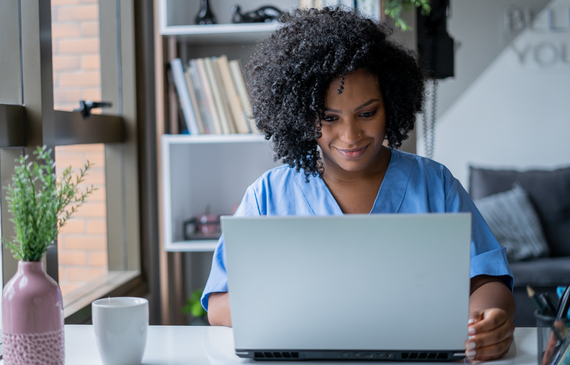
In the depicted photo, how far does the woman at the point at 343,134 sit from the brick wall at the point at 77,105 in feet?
2.38

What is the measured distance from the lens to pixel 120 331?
2.57ft

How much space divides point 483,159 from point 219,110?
2.02 metres

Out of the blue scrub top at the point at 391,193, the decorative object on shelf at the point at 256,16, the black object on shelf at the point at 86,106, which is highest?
the decorative object on shelf at the point at 256,16

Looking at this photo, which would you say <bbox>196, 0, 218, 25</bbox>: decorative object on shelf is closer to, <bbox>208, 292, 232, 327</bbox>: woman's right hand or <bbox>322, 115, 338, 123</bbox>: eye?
<bbox>322, 115, 338, 123</bbox>: eye

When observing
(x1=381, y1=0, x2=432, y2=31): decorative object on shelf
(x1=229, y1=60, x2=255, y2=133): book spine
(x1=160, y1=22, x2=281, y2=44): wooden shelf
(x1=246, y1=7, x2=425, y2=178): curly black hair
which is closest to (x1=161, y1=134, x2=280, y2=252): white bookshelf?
(x1=229, y1=60, x2=255, y2=133): book spine

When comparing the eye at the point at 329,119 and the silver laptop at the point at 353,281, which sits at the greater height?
the eye at the point at 329,119

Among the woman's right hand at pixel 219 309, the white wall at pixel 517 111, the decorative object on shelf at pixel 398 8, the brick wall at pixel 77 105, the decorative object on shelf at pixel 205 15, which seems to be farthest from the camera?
the white wall at pixel 517 111

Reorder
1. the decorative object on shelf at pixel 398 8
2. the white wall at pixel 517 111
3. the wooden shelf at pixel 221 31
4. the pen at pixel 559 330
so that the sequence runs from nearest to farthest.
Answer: the pen at pixel 559 330, the decorative object on shelf at pixel 398 8, the wooden shelf at pixel 221 31, the white wall at pixel 517 111

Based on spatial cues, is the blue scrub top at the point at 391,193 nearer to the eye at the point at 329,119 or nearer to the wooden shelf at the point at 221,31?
the eye at the point at 329,119

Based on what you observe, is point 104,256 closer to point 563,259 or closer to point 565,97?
point 563,259

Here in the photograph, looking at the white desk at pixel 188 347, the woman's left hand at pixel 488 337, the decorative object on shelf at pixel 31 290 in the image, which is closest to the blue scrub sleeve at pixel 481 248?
the white desk at pixel 188 347

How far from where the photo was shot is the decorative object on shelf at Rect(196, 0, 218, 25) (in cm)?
209

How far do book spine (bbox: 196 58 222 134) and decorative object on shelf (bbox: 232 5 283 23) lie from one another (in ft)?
0.76

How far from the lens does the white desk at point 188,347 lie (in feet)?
2.71
